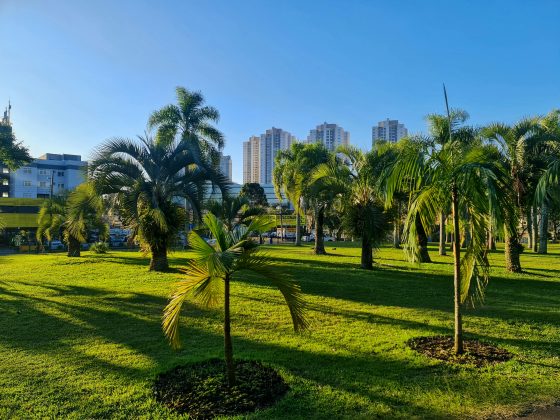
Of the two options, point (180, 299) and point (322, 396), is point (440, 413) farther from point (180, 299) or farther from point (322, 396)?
point (180, 299)

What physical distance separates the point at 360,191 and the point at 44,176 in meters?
65.1

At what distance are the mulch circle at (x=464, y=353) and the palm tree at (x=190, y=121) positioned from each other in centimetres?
1699

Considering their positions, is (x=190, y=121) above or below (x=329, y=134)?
below

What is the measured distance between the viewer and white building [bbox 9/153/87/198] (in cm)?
5997

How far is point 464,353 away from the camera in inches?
209

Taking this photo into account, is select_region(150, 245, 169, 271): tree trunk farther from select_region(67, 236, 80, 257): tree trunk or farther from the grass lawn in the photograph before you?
select_region(67, 236, 80, 257): tree trunk

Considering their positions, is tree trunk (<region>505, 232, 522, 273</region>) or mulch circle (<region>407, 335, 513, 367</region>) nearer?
mulch circle (<region>407, 335, 513, 367</region>)

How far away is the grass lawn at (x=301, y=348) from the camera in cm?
391

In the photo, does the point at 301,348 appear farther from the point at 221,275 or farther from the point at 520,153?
the point at 520,153

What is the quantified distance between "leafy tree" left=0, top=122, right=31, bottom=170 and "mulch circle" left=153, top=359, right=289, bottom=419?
15.4 metres

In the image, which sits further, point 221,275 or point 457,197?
point 457,197

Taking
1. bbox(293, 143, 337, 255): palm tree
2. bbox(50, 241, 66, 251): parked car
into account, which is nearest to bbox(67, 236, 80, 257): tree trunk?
bbox(293, 143, 337, 255): palm tree

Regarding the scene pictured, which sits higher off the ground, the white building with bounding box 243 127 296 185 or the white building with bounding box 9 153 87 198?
the white building with bounding box 243 127 296 185

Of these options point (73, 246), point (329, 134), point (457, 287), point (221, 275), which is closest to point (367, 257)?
point (457, 287)
